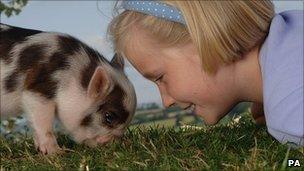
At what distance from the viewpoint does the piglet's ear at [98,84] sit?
17.1ft

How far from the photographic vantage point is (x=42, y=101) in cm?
546

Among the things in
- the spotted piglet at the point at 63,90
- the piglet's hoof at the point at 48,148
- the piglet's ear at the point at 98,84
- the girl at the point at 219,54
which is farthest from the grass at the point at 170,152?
the piglet's ear at the point at 98,84

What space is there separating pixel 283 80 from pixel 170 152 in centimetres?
97

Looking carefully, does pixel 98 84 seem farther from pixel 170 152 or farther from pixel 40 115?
pixel 170 152

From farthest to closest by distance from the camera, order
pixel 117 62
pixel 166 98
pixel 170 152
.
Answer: pixel 117 62, pixel 166 98, pixel 170 152

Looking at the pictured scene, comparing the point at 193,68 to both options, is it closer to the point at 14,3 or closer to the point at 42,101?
the point at 42,101

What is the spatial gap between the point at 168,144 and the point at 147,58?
69 cm

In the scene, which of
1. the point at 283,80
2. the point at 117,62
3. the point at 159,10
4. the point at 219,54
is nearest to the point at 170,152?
the point at 219,54

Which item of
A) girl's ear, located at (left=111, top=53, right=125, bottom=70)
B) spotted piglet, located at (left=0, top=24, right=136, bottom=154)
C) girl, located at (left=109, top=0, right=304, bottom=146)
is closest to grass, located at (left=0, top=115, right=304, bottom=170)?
spotted piglet, located at (left=0, top=24, right=136, bottom=154)

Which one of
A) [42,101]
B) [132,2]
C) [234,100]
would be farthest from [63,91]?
[234,100]

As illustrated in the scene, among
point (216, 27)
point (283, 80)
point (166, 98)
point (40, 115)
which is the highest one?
point (216, 27)

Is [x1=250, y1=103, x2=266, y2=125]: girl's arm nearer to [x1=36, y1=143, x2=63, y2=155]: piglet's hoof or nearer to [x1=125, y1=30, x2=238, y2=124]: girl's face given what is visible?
[x1=125, y1=30, x2=238, y2=124]: girl's face

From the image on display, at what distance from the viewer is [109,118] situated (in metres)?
5.38

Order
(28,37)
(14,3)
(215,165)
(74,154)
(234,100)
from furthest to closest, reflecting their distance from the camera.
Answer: (14,3) → (28,37) → (234,100) → (74,154) → (215,165)
